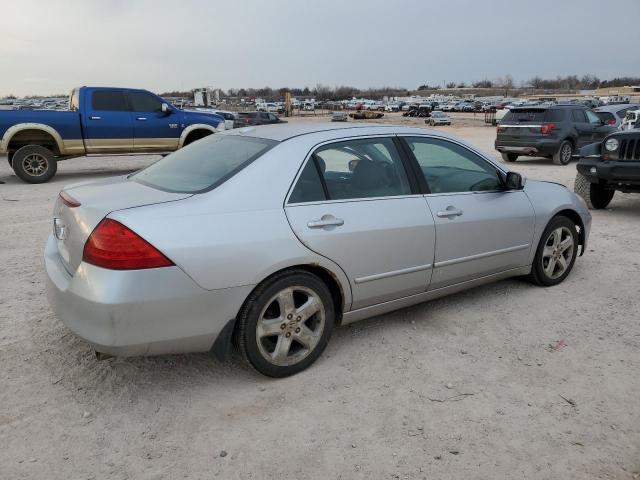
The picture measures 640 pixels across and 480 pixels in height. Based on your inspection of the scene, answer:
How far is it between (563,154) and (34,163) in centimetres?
1338

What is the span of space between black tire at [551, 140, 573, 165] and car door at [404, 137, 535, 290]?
11351 mm

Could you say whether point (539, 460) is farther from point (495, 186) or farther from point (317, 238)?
point (495, 186)

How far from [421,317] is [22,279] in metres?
3.63

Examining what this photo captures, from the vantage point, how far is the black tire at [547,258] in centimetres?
459

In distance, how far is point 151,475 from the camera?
7.76 feet

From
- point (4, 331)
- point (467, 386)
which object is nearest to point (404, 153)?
point (467, 386)

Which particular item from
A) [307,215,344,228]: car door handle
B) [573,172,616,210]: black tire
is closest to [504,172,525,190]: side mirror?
[307,215,344,228]: car door handle

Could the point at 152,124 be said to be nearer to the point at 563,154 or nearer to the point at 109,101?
the point at 109,101

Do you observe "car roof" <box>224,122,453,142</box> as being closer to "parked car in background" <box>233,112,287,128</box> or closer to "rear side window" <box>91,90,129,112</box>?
"rear side window" <box>91,90,129,112</box>

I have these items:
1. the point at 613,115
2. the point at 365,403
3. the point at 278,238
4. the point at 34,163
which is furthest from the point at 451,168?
the point at 613,115

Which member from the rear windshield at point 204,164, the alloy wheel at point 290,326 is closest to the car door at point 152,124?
the rear windshield at point 204,164

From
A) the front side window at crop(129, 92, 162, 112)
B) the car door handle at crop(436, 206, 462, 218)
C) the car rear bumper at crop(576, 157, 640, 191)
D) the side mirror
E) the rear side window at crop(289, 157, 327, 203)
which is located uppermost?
the front side window at crop(129, 92, 162, 112)

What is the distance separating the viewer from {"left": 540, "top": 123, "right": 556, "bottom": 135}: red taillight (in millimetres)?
14394

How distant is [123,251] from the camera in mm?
2607
